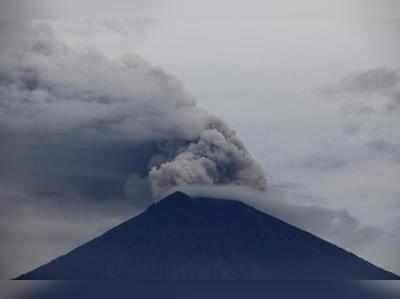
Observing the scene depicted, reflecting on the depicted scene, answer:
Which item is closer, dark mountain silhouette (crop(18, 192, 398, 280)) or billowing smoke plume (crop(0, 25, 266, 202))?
billowing smoke plume (crop(0, 25, 266, 202))

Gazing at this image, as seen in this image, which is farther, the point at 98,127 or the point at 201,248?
the point at 201,248

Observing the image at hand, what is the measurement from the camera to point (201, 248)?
7.91 m

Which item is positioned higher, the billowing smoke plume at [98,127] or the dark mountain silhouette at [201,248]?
the billowing smoke plume at [98,127]

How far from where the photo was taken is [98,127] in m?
7.03

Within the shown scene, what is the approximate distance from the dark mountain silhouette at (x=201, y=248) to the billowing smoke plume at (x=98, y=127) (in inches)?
18.3

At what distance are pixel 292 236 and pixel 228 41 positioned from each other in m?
2.47

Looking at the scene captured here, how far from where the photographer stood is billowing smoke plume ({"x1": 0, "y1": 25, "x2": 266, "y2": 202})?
6.80 metres

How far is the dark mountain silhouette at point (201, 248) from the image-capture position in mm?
7398

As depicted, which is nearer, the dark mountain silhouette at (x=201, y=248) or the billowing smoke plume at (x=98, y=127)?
the billowing smoke plume at (x=98, y=127)

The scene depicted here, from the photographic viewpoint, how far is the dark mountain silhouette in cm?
740

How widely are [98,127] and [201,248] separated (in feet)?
6.65

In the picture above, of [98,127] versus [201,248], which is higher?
[98,127]

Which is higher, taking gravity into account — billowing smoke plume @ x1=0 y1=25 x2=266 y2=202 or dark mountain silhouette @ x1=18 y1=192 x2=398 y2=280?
billowing smoke plume @ x1=0 y1=25 x2=266 y2=202

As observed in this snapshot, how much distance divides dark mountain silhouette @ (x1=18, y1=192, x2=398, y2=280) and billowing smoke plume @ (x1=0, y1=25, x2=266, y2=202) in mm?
465
